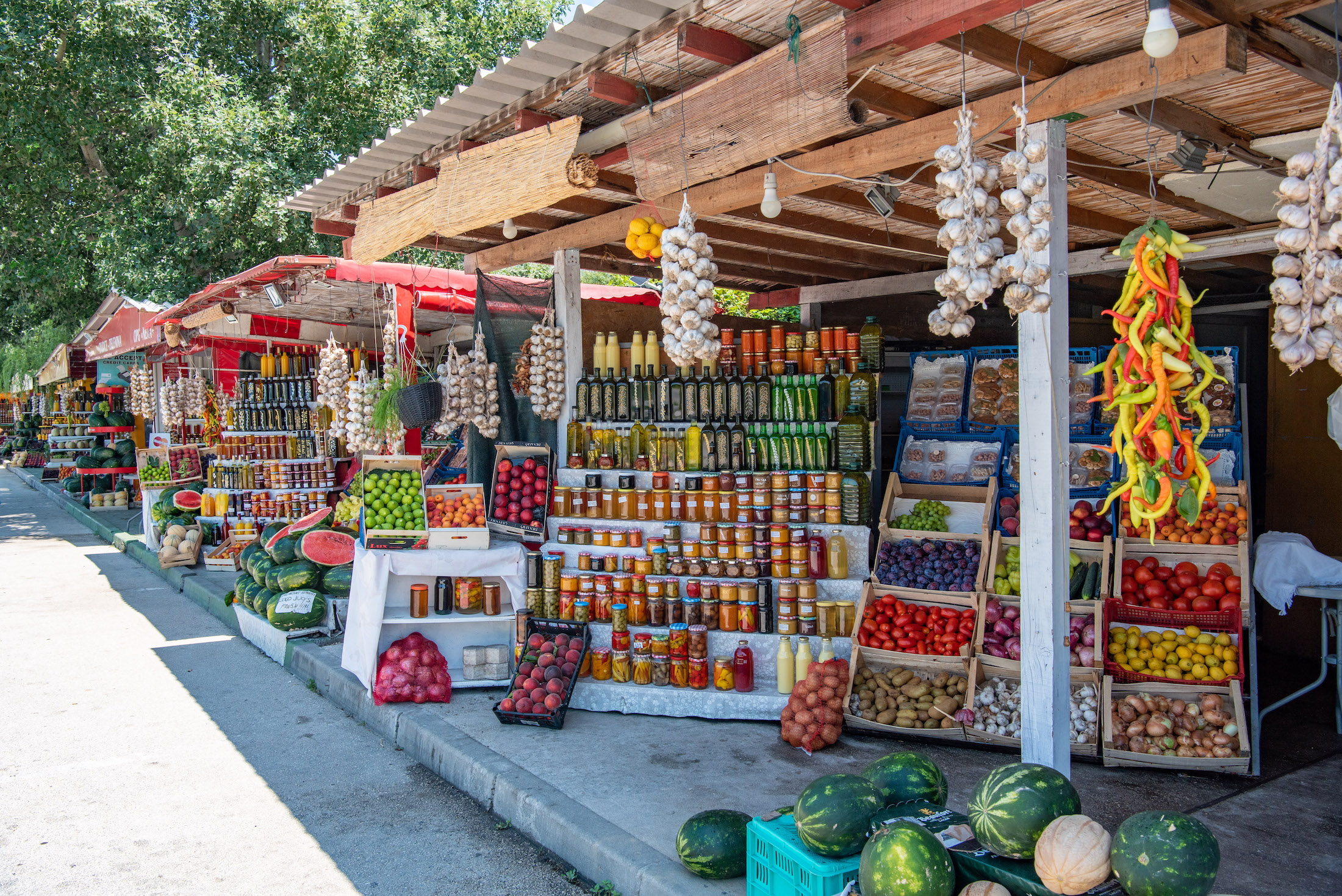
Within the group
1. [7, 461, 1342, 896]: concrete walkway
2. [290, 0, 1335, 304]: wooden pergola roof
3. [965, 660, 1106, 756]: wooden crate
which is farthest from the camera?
[965, 660, 1106, 756]: wooden crate

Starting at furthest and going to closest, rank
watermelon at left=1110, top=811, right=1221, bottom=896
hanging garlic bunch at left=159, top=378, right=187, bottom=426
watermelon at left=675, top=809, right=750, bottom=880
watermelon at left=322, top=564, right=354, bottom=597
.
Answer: hanging garlic bunch at left=159, top=378, right=187, bottom=426 < watermelon at left=322, top=564, right=354, bottom=597 < watermelon at left=675, top=809, right=750, bottom=880 < watermelon at left=1110, top=811, right=1221, bottom=896

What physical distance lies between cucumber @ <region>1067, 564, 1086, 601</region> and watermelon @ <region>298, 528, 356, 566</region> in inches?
248

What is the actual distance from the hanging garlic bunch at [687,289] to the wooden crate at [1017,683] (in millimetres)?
2613

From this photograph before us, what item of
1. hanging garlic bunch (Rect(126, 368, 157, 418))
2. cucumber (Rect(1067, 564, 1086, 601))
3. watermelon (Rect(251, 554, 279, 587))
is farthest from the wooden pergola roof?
hanging garlic bunch (Rect(126, 368, 157, 418))

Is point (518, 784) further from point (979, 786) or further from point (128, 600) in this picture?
point (128, 600)

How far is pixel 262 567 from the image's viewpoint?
874 cm

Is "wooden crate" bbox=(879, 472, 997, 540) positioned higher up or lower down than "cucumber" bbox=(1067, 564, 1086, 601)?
higher up

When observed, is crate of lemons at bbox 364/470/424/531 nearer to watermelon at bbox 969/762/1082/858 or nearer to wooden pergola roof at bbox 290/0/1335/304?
wooden pergola roof at bbox 290/0/1335/304

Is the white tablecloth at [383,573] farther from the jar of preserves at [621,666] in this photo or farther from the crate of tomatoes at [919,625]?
the crate of tomatoes at [919,625]

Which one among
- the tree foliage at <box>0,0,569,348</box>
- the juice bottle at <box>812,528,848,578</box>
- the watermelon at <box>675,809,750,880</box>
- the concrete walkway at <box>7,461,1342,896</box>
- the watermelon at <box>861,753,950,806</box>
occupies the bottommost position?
the concrete walkway at <box>7,461,1342,896</box>

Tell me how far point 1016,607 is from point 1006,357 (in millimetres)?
2271

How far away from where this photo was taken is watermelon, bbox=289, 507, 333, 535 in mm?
9070

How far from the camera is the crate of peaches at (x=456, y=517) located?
6301 mm

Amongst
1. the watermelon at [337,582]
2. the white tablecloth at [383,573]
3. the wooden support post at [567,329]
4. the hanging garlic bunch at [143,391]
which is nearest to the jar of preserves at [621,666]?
the white tablecloth at [383,573]
